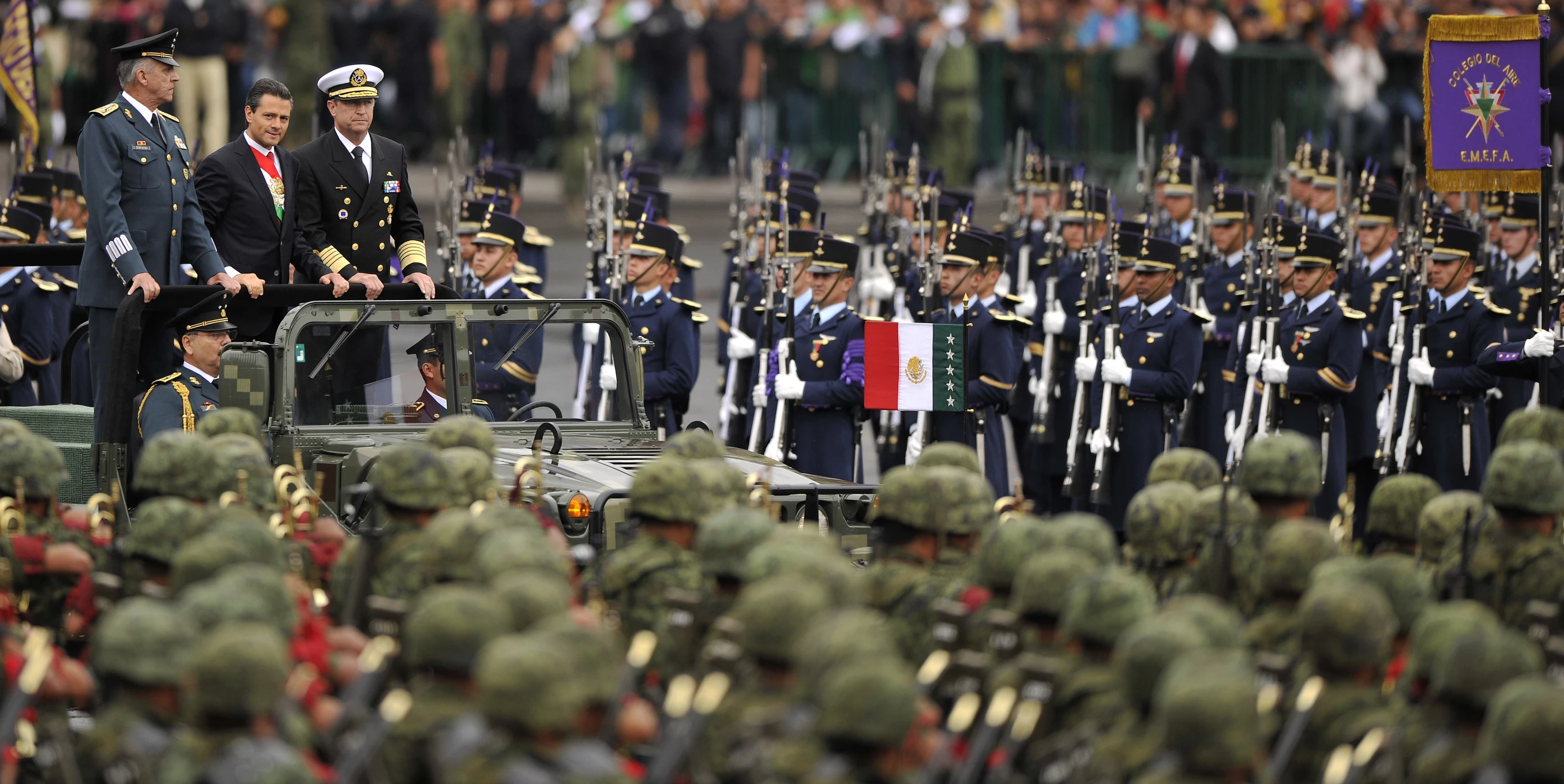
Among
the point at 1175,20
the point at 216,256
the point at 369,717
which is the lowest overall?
the point at 369,717

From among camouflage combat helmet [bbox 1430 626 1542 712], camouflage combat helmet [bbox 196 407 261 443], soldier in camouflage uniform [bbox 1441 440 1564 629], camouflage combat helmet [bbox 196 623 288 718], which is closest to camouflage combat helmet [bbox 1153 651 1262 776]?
camouflage combat helmet [bbox 1430 626 1542 712]

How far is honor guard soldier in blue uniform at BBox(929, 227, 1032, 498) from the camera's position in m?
11.9

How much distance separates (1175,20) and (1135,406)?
13.1 m

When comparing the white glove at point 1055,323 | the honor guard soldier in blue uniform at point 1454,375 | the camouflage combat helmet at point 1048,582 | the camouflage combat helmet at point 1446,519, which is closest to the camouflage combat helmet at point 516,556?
the camouflage combat helmet at point 1048,582

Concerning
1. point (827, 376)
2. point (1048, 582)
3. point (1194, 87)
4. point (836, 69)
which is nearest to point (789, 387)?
point (827, 376)

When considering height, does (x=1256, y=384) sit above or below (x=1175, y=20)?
below

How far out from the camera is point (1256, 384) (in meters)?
12.5

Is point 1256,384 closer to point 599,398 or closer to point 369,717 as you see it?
point 599,398

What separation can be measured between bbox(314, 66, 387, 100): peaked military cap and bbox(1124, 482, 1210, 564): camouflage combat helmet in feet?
14.7

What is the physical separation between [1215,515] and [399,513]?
2412 millimetres

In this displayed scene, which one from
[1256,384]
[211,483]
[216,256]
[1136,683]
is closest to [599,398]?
[216,256]

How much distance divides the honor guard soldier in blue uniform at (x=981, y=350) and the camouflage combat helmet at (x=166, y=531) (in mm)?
5354

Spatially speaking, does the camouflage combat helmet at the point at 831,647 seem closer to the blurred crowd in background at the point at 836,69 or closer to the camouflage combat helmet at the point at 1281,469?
the camouflage combat helmet at the point at 1281,469

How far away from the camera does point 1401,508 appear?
7.56 meters
